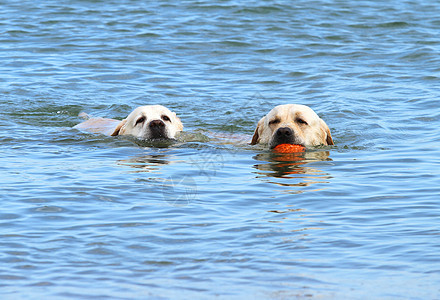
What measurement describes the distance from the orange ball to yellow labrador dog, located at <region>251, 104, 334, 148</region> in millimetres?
71

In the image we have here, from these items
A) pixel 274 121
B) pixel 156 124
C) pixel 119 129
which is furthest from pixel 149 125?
pixel 274 121

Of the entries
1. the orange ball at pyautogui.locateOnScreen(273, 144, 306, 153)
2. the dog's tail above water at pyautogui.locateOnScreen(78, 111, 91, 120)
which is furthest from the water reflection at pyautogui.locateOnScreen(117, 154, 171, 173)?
Answer: the dog's tail above water at pyautogui.locateOnScreen(78, 111, 91, 120)

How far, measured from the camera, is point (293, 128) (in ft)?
31.4

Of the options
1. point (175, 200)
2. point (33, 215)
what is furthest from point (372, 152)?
point (33, 215)

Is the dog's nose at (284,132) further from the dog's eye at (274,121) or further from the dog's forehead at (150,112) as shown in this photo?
the dog's forehead at (150,112)

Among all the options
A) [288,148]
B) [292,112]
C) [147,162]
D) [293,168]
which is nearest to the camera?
[293,168]

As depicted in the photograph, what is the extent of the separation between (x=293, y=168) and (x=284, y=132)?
0.88m

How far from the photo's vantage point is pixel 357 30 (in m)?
20.3

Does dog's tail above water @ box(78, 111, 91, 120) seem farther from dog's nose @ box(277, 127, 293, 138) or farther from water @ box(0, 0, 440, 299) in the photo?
dog's nose @ box(277, 127, 293, 138)

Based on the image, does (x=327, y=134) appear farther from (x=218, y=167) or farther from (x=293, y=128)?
(x=218, y=167)

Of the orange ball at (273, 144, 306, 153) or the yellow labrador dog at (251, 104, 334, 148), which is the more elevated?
the yellow labrador dog at (251, 104, 334, 148)

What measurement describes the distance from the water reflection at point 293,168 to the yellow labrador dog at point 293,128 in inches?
7.9

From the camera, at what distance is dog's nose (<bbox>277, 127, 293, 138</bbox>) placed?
9.50 m

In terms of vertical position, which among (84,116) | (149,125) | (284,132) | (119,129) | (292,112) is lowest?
(84,116)
